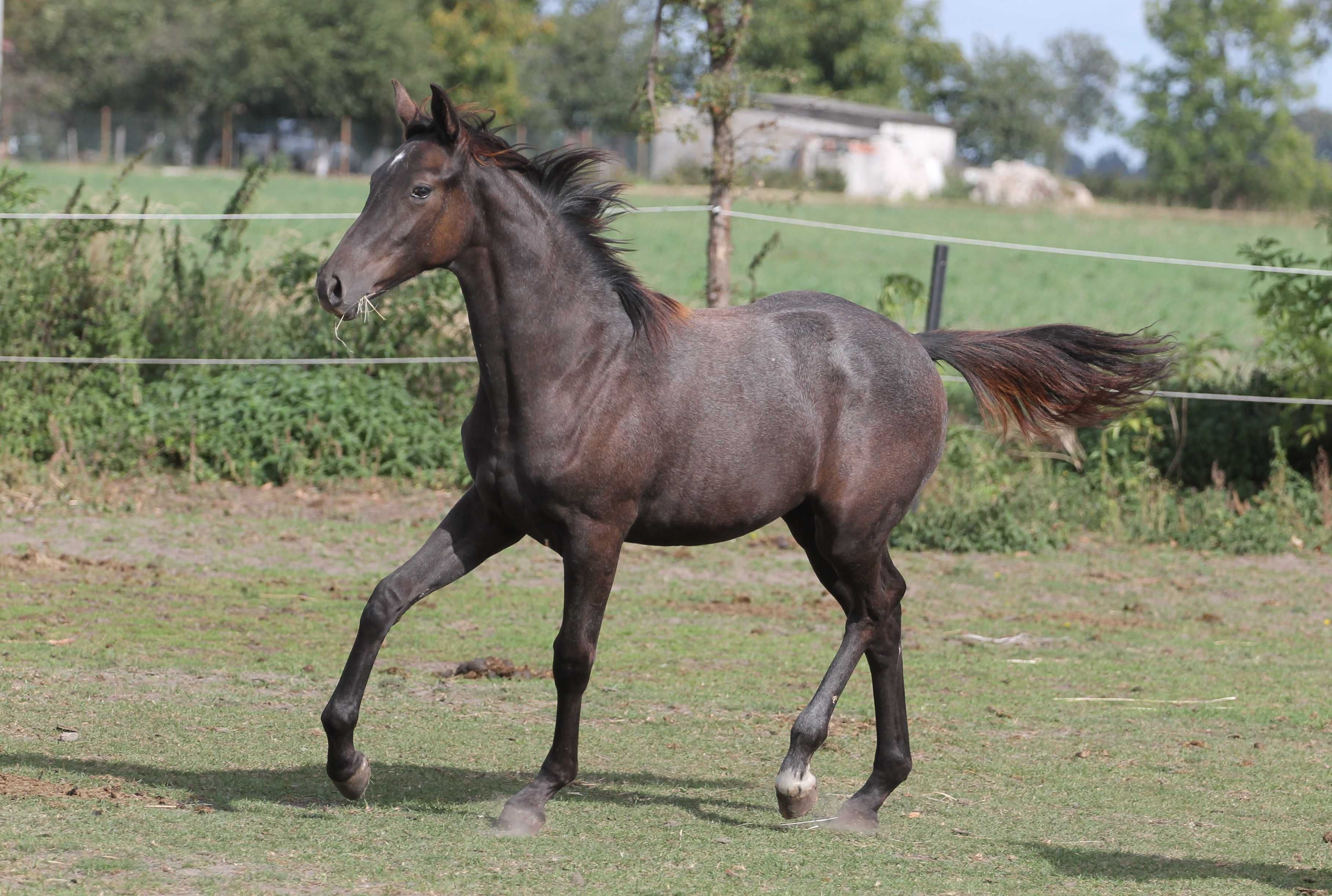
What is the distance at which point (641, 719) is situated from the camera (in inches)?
252

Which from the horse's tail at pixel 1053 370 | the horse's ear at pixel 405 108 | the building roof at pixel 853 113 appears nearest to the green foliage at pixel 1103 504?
the horse's tail at pixel 1053 370

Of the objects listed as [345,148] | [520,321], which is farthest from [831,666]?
[345,148]

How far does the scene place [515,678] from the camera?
7020mm

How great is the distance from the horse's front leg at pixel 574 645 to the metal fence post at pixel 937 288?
6.17m

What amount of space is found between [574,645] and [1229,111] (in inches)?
2939

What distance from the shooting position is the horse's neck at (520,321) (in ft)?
15.8

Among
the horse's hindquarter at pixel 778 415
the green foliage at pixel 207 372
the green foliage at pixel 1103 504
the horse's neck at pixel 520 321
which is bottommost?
the green foliage at pixel 1103 504

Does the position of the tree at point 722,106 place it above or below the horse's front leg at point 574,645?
above

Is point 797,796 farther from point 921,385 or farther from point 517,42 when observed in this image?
point 517,42

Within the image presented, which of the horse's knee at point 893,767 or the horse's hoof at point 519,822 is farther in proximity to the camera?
the horse's knee at point 893,767

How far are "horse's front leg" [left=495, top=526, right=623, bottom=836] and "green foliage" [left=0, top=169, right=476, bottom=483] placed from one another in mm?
6516

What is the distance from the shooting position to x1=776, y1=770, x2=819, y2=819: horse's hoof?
5.02 meters

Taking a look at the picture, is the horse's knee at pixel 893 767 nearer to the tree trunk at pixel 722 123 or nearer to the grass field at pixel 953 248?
the tree trunk at pixel 722 123

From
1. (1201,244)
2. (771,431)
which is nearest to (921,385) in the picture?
(771,431)
